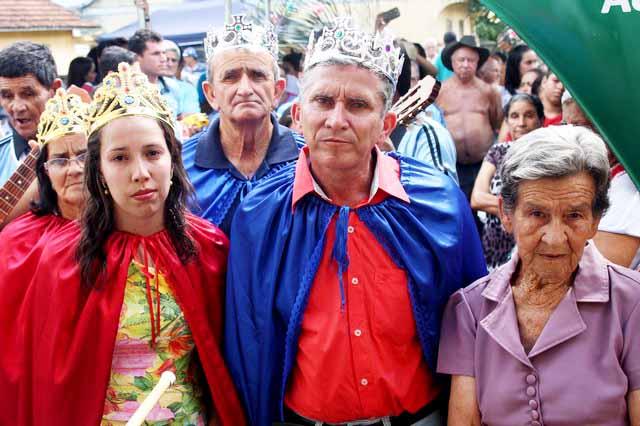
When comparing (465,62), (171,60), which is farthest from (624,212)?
(171,60)

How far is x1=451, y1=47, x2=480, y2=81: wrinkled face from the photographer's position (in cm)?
724

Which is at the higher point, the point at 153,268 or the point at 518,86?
the point at 518,86

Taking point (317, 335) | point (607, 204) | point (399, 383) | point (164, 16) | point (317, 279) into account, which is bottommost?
point (399, 383)

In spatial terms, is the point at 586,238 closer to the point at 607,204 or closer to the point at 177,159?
the point at 607,204

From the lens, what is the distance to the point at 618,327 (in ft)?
7.30

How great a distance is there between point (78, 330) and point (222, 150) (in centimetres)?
129

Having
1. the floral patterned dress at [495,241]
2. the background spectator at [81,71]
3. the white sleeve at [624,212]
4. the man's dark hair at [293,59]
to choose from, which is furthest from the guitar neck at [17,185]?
the man's dark hair at [293,59]

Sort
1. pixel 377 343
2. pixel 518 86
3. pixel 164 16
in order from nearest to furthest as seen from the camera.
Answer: pixel 377 343 < pixel 518 86 < pixel 164 16

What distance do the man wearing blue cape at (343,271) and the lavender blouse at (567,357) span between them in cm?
24

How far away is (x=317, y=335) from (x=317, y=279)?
0.20m

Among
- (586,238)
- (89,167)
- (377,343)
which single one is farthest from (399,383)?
(89,167)

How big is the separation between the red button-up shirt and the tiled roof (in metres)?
19.2

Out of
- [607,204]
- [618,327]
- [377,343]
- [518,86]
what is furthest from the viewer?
[518,86]

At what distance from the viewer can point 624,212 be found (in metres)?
2.89
